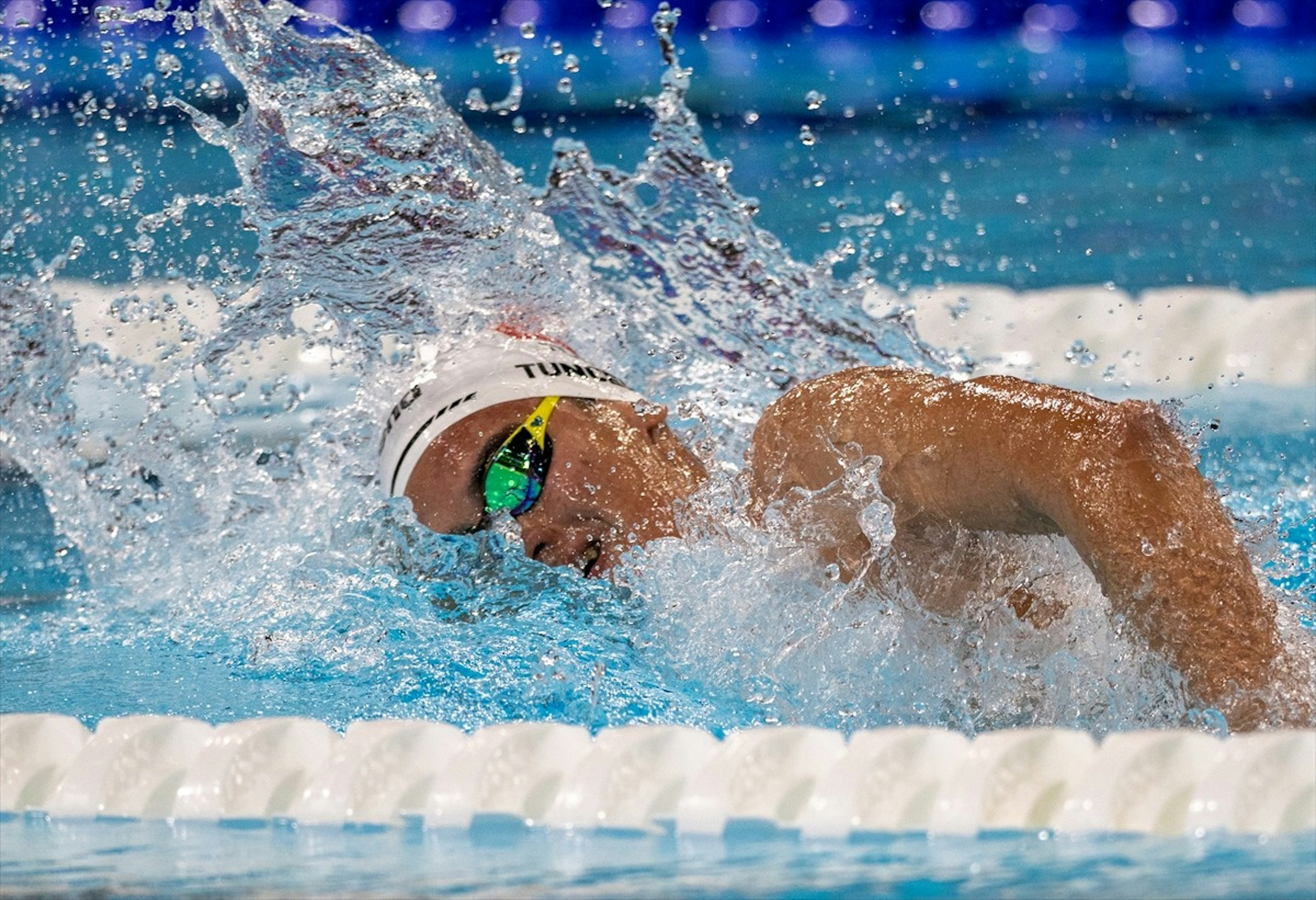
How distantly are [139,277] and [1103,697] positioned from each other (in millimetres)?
3468

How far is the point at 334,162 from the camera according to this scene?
8.68 feet

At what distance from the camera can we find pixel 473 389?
232cm

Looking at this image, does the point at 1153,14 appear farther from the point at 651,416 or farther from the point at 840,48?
the point at 651,416

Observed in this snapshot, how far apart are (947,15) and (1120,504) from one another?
16.0ft

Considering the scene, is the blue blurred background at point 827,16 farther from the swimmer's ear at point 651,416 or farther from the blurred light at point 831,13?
the swimmer's ear at point 651,416

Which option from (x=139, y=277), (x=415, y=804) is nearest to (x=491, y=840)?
(x=415, y=804)

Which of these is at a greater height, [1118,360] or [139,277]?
[139,277]

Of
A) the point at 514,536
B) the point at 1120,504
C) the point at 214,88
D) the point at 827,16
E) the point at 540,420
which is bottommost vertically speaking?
the point at 1120,504

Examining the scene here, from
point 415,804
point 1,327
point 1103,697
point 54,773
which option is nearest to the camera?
point 415,804

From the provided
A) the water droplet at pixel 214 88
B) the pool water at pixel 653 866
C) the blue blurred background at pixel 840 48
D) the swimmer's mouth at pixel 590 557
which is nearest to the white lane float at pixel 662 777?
the pool water at pixel 653 866

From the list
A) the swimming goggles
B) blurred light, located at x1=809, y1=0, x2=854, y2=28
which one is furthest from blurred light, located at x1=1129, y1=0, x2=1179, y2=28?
the swimming goggles

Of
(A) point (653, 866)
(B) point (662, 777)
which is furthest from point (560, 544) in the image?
(A) point (653, 866)

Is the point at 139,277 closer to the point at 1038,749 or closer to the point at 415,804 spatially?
the point at 415,804

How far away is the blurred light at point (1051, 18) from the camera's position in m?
5.87
